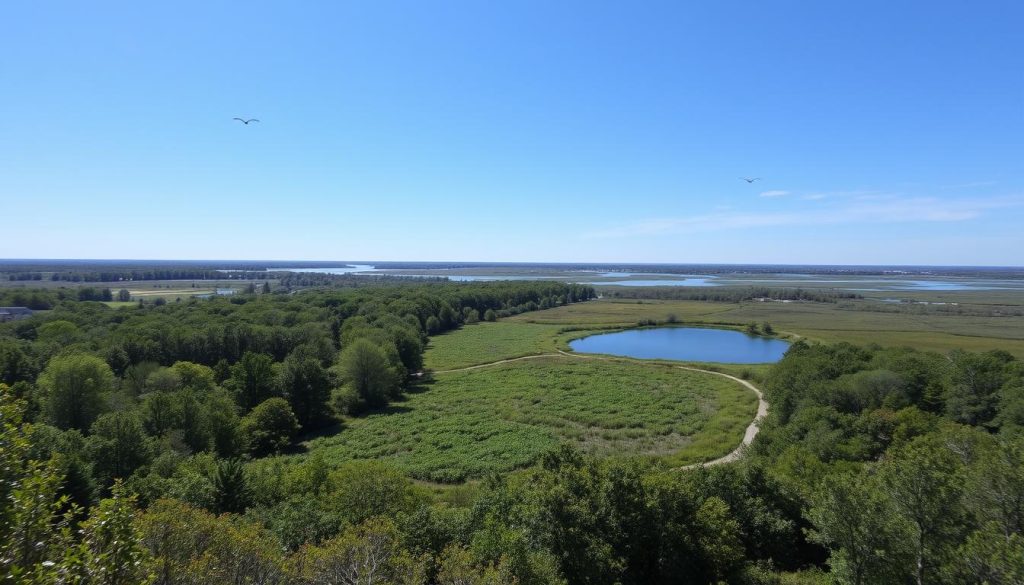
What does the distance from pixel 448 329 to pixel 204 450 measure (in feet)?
233

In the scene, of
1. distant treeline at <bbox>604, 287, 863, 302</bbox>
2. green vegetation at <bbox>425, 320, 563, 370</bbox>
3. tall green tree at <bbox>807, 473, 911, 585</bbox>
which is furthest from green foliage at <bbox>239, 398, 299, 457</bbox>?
distant treeline at <bbox>604, 287, 863, 302</bbox>

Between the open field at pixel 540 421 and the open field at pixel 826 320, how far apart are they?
41848 mm

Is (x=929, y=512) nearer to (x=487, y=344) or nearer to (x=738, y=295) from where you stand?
(x=487, y=344)

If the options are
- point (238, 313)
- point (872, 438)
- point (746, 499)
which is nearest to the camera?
point (746, 499)

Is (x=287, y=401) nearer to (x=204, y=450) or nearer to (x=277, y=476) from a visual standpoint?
(x=204, y=450)

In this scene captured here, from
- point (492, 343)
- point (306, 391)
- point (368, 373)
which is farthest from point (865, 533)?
point (492, 343)

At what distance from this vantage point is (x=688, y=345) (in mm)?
82812

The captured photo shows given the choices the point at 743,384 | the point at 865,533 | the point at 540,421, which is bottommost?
the point at 540,421

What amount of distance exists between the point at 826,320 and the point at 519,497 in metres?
106

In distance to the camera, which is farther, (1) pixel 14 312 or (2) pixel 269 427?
(1) pixel 14 312

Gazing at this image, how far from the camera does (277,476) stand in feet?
77.5

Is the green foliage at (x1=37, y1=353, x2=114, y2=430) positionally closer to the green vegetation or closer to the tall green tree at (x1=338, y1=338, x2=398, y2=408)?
the tall green tree at (x1=338, y1=338, x2=398, y2=408)

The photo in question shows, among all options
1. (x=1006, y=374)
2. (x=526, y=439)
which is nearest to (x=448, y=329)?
(x=526, y=439)

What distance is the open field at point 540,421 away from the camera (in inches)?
1314
